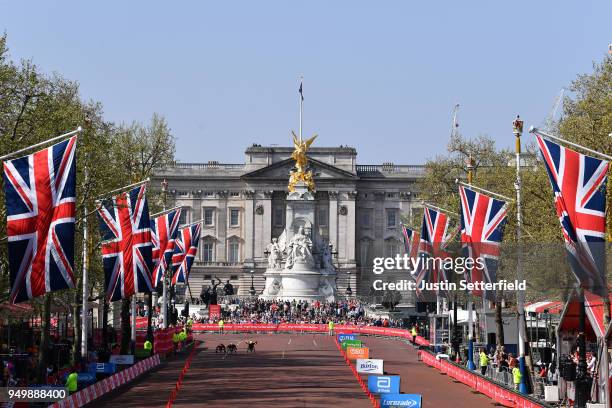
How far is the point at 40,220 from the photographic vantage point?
109 feet

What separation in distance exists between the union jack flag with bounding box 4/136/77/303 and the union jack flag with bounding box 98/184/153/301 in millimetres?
14235

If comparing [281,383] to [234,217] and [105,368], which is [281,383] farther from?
[234,217]

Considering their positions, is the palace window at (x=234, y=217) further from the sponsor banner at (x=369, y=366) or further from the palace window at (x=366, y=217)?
the sponsor banner at (x=369, y=366)

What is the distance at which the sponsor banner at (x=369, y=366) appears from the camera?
5516cm

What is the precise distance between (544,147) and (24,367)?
25.7 meters

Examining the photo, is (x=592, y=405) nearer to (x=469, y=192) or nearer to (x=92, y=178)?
(x=469, y=192)

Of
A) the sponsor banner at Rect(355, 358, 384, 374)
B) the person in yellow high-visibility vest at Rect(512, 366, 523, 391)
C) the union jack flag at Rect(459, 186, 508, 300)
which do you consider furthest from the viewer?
the sponsor banner at Rect(355, 358, 384, 374)

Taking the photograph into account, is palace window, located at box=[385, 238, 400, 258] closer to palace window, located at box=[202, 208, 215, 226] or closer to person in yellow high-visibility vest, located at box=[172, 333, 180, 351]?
palace window, located at box=[202, 208, 215, 226]

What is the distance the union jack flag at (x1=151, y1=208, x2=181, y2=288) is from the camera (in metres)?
62.1

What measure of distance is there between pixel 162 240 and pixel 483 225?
1985cm

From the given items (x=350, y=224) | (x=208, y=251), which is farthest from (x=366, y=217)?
(x=208, y=251)

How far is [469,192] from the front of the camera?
50188 millimetres

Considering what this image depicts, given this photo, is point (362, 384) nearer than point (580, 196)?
No

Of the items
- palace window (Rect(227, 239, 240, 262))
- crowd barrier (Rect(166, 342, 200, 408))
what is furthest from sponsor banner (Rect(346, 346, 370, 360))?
palace window (Rect(227, 239, 240, 262))
